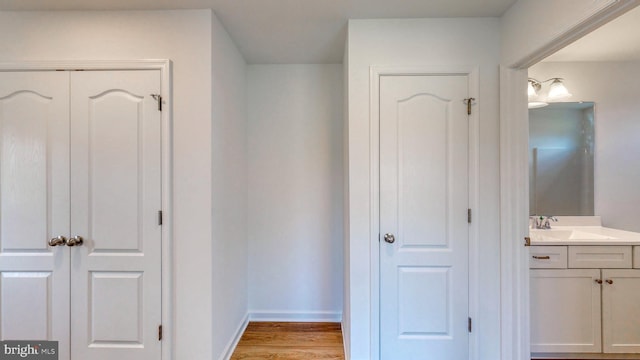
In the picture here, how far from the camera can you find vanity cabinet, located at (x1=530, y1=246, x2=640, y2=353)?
1.97 m

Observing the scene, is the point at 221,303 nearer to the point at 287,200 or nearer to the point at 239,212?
the point at 239,212

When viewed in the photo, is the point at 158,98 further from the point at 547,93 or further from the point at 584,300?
the point at 584,300

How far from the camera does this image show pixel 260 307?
270 cm

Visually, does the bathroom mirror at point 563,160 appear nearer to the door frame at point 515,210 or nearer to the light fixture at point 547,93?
the light fixture at point 547,93

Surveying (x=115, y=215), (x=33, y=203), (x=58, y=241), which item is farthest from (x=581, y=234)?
(x=33, y=203)

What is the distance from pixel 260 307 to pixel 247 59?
2473mm

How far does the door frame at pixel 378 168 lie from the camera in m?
1.89

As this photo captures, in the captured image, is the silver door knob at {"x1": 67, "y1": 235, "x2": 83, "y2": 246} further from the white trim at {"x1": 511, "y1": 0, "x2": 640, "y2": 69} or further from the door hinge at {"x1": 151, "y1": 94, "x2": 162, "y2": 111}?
the white trim at {"x1": 511, "y1": 0, "x2": 640, "y2": 69}

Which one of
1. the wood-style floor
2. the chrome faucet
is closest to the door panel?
the wood-style floor

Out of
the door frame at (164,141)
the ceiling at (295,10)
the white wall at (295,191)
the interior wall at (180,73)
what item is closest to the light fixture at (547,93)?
the ceiling at (295,10)

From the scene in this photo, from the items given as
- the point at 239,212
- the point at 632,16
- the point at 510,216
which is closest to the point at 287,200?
the point at 239,212

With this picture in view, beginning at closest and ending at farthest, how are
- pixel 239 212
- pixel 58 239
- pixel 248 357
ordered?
pixel 58 239
pixel 248 357
pixel 239 212

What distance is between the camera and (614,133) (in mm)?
2422

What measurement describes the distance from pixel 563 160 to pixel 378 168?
1.95 m
